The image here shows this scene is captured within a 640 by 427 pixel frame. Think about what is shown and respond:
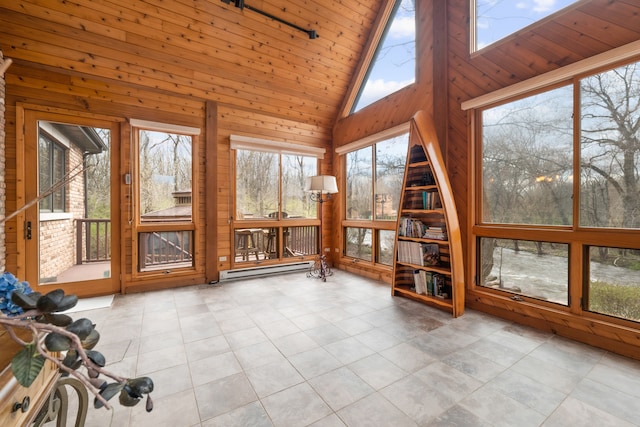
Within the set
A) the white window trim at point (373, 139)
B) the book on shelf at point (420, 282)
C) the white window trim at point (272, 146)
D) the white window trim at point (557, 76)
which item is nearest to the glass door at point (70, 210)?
the white window trim at point (272, 146)

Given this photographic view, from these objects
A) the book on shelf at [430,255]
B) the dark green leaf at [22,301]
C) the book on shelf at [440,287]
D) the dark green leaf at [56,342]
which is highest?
the dark green leaf at [22,301]

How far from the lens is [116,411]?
5.65 ft

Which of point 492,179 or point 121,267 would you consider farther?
point 121,267

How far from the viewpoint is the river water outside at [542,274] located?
241cm

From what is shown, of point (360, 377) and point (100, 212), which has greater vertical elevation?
point (100, 212)

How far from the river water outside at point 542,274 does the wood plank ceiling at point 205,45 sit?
153 inches

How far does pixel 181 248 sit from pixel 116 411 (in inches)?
117

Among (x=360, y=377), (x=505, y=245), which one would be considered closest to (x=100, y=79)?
(x=360, y=377)

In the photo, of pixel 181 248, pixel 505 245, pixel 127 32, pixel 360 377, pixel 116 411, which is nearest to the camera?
pixel 116 411

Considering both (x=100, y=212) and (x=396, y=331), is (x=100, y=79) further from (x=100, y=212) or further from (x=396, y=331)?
(x=396, y=331)

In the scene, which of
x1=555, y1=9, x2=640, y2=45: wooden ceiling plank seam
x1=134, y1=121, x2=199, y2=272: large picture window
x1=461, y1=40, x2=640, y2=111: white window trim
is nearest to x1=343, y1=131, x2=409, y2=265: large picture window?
x1=461, y1=40, x2=640, y2=111: white window trim

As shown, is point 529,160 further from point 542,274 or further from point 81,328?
point 81,328

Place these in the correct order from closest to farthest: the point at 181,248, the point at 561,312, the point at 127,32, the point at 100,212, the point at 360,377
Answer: the point at 360,377
the point at 561,312
the point at 127,32
the point at 100,212
the point at 181,248

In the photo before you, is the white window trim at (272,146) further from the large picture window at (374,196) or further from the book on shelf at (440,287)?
the book on shelf at (440,287)
